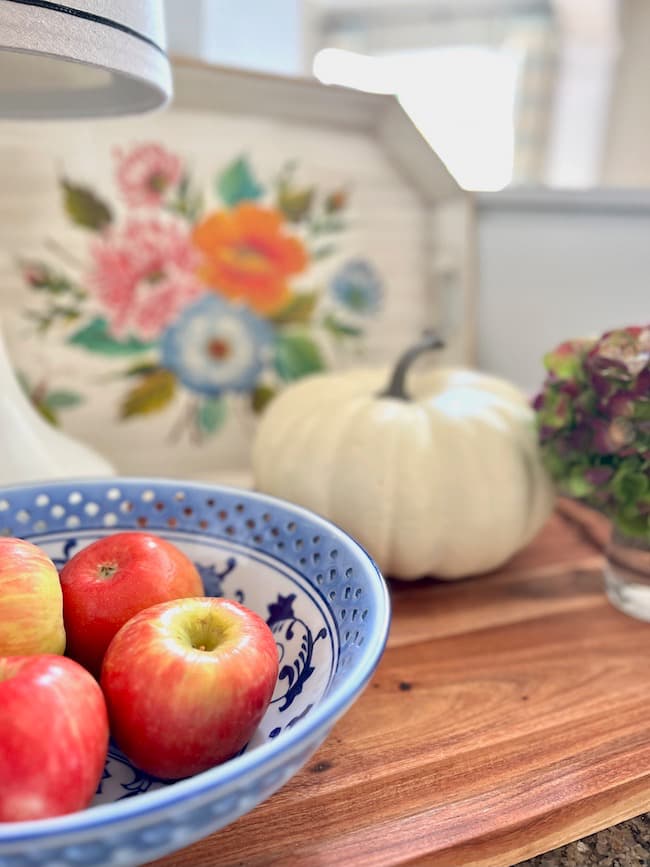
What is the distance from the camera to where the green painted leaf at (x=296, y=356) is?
2.80 ft

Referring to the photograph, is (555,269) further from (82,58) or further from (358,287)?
(82,58)

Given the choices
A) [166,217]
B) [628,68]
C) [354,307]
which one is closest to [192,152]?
[166,217]

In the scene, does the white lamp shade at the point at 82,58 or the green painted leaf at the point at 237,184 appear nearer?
the white lamp shade at the point at 82,58

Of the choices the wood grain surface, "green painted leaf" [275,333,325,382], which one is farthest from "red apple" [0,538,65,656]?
"green painted leaf" [275,333,325,382]

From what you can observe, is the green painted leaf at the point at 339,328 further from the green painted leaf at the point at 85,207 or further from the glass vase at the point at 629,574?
the glass vase at the point at 629,574

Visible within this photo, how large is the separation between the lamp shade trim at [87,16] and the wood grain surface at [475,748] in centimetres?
43

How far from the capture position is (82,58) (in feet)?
1.28

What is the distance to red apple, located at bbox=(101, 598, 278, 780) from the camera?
339 mm

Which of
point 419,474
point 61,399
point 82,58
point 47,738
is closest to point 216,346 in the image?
point 61,399

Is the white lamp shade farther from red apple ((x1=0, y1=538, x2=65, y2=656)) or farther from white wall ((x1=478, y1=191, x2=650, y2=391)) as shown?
white wall ((x1=478, y1=191, x2=650, y2=391))

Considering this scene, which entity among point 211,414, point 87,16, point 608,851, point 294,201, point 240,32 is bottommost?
point 608,851

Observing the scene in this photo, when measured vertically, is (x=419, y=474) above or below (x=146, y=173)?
below

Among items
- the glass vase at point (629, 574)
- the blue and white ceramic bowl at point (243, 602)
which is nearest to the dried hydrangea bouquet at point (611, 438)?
the glass vase at point (629, 574)

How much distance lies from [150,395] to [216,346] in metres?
0.09
